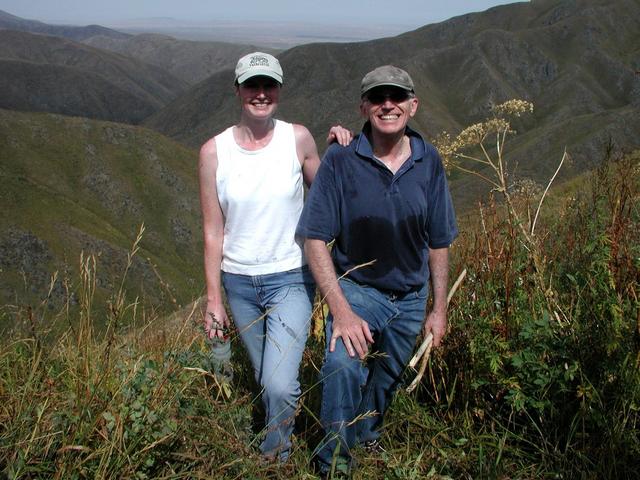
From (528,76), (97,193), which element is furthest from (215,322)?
(528,76)

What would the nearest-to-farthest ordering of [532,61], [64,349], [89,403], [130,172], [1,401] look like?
[89,403] < [1,401] < [64,349] < [130,172] < [532,61]

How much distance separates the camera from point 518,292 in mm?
3512

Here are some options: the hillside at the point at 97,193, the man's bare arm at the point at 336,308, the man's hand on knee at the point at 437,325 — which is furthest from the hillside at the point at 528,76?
the man's bare arm at the point at 336,308

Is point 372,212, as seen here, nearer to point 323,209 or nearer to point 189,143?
point 323,209

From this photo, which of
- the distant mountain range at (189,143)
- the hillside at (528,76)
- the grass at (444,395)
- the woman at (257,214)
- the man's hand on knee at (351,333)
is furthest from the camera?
the hillside at (528,76)

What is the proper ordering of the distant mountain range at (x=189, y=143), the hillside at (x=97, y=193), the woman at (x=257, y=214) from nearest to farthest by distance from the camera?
1. the woman at (x=257, y=214)
2. the distant mountain range at (x=189, y=143)
3. the hillside at (x=97, y=193)

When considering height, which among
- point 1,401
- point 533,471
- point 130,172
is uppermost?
point 1,401

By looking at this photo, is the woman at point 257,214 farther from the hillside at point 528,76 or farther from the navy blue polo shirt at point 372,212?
the hillside at point 528,76

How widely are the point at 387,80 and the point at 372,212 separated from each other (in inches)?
25.8

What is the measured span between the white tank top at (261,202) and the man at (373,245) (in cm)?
21

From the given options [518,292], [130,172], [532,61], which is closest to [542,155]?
[130,172]

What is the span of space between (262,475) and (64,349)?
1286 mm

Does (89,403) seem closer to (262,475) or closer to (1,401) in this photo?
(1,401)

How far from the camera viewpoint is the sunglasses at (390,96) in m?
3.15
